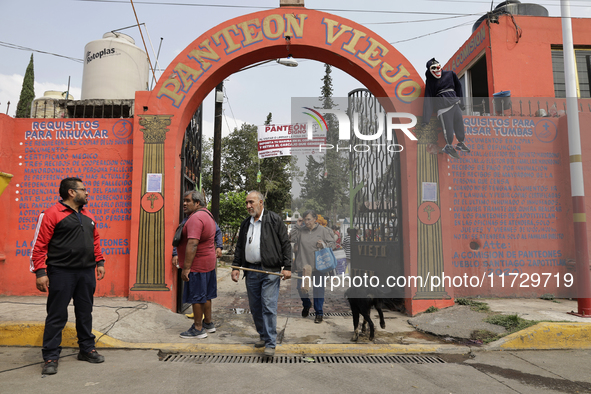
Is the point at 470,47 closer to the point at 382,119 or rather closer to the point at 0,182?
the point at 382,119

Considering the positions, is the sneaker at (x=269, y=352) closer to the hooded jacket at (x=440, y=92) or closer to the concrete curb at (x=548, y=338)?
the concrete curb at (x=548, y=338)

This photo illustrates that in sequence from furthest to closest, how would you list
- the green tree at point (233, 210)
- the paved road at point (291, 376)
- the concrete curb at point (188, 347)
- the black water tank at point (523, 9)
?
the green tree at point (233, 210) < the black water tank at point (523, 9) < the concrete curb at point (188, 347) < the paved road at point (291, 376)

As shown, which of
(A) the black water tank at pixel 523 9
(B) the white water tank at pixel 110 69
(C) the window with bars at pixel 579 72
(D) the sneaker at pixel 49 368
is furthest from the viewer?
(A) the black water tank at pixel 523 9

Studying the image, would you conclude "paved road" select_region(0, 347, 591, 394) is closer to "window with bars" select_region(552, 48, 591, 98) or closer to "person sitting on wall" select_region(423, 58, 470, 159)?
"person sitting on wall" select_region(423, 58, 470, 159)

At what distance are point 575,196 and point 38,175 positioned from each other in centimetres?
906

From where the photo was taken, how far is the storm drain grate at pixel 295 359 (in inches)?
169

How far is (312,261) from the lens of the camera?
21.1 ft

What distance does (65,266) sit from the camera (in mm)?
3984

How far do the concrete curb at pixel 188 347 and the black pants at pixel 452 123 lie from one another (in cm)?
350

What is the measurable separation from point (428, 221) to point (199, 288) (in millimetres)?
3962

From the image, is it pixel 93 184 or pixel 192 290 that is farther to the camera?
pixel 93 184

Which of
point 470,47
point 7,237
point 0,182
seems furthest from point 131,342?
point 470,47

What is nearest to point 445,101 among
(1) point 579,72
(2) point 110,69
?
(2) point 110,69

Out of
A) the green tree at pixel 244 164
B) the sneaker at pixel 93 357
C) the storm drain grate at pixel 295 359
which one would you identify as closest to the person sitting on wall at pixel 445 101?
the storm drain grate at pixel 295 359
